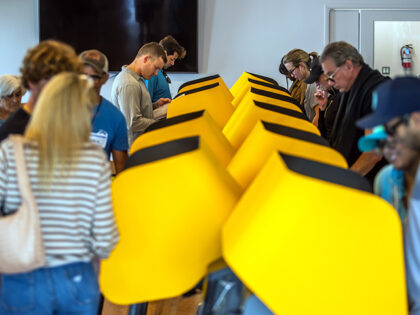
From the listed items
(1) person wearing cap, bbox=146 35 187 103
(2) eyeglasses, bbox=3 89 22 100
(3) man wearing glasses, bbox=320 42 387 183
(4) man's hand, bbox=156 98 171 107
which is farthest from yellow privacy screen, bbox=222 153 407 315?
(1) person wearing cap, bbox=146 35 187 103

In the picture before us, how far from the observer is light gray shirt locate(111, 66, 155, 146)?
3740mm

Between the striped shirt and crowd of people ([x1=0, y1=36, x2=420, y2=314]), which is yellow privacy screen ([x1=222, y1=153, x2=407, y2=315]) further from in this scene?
the striped shirt

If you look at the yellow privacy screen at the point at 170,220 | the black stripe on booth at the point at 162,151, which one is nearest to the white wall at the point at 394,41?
the black stripe on booth at the point at 162,151

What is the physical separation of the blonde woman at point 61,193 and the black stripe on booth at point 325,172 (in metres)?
0.59

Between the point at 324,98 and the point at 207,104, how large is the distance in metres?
0.80

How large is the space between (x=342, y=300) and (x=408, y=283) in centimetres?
21

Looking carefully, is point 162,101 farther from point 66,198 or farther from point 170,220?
point 66,198

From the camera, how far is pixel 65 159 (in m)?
1.56

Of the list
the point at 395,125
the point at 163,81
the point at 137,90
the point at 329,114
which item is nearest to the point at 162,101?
the point at 163,81

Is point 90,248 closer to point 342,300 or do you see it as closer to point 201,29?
point 342,300

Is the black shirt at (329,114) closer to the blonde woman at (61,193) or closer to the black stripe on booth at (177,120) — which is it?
the black stripe on booth at (177,120)

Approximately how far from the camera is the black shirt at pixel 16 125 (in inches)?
73.1

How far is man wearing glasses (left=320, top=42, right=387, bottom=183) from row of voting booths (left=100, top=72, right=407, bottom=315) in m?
0.62

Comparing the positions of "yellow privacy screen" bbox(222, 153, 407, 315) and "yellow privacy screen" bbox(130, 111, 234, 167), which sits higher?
"yellow privacy screen" bbox(130, 111, 234, 167)
